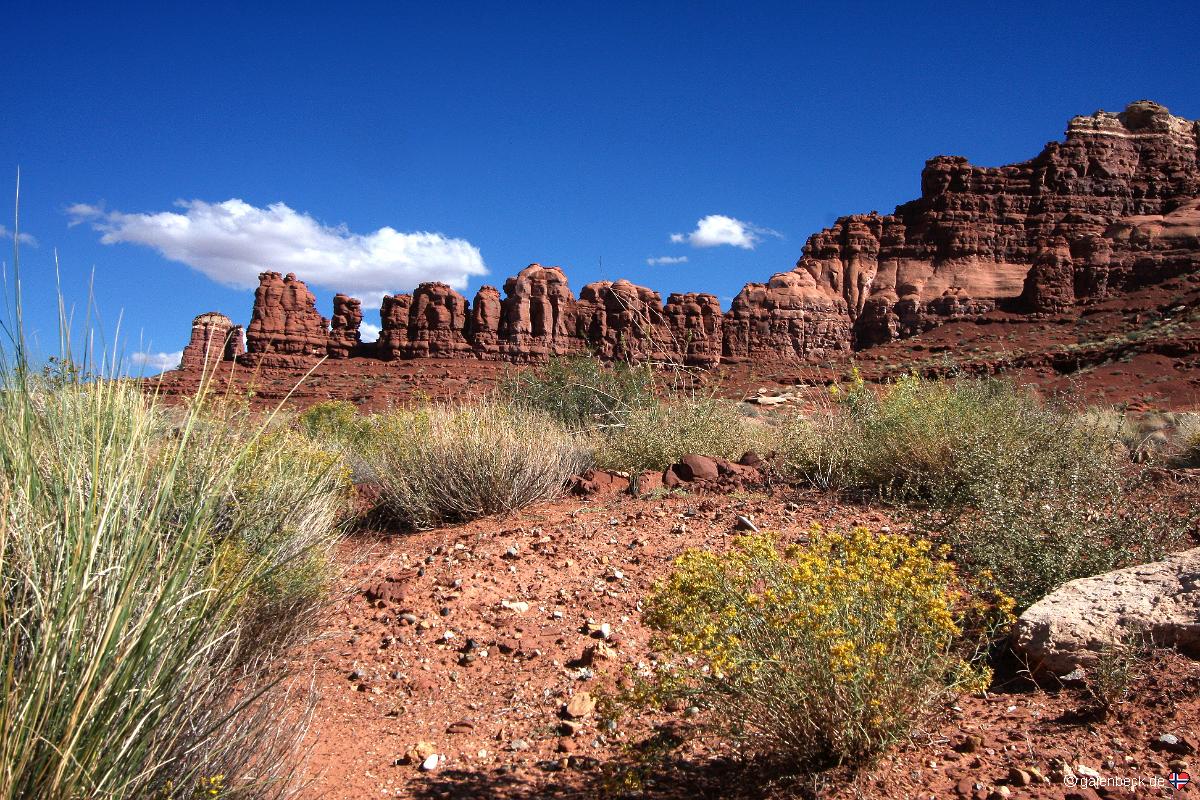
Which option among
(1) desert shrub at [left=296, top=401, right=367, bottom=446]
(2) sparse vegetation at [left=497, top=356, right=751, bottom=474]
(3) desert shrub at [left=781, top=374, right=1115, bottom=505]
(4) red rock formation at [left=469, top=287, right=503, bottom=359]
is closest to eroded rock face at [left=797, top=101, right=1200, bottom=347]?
(4) red rock formation at [left=469, top=287, right=503, bottom=359]

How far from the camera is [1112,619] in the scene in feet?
10.2

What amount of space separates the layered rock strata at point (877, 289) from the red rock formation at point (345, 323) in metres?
0.12

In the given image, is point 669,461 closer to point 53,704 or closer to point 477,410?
point 477,410

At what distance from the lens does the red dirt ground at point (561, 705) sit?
8.45ft

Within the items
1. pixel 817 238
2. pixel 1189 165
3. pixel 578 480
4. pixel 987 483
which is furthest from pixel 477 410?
pixel 1189 165

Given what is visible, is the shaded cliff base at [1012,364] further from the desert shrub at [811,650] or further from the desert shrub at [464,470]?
the desert shrub at [811,650]

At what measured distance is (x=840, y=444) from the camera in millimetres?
7125

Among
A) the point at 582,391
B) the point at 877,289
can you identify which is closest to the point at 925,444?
the point at 582,391

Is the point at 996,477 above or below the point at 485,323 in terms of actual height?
below

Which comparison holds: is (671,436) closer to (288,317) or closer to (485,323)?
(485,323)

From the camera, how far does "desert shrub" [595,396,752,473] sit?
26.3ft

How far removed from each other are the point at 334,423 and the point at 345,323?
183ft

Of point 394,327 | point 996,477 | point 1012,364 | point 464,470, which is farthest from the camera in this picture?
point 394,327

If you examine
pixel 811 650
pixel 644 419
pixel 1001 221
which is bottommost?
pixel 811 650
